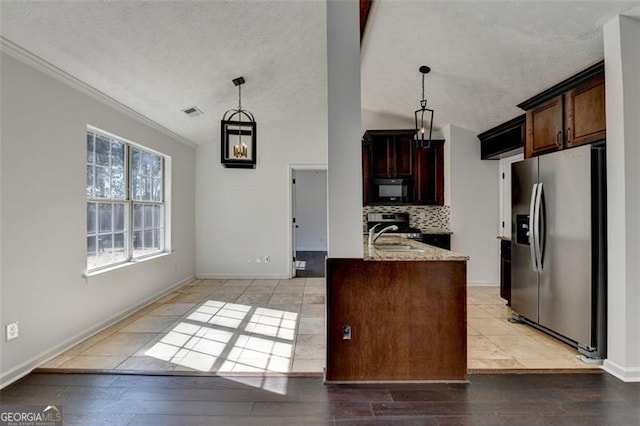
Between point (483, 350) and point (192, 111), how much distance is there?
428cm

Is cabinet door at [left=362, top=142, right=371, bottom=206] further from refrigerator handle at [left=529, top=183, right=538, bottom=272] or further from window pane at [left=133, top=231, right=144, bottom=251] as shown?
window pane at [left=133, top=231, right=144, bottom=251]

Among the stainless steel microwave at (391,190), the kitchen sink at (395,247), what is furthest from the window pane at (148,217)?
the stainless steel microwave at (391,190)

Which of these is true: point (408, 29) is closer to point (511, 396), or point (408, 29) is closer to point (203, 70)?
point (203, 70)

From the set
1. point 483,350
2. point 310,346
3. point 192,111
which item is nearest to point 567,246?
point 483,350

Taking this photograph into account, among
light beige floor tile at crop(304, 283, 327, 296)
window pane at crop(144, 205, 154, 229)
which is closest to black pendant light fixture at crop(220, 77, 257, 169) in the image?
window pane at crop(144, 205, 154, 229)

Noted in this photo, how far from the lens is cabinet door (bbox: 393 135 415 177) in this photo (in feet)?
18.0

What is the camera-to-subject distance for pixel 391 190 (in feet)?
18.3

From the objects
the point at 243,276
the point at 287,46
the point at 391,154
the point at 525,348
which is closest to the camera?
the point at 525,348

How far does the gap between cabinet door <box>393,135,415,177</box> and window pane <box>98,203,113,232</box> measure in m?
4.04

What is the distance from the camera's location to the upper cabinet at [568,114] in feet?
8.98

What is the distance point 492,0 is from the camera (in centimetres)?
263

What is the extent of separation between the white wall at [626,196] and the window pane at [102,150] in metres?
4.60

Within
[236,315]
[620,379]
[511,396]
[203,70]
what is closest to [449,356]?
[511,396]

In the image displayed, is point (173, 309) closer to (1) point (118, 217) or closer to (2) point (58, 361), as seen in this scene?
(1) point (118, 217)
